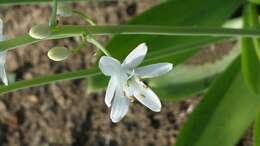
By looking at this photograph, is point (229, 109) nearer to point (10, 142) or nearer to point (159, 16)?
point (159, 16)

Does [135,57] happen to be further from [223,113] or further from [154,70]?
[223,113]

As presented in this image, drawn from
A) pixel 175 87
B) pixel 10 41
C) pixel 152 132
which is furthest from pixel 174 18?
pixel 10 41

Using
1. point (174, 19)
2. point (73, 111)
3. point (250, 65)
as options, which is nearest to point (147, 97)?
point (250, 65)

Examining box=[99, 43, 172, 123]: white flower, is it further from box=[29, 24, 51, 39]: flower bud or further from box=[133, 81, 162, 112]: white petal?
box=[29, 24, 51, 39]: flower bud

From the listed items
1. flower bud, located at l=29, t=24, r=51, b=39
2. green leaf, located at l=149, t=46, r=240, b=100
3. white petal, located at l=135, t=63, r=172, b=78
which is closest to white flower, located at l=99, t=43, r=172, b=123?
white petal, located at l=135, t=63, r=172, b=78

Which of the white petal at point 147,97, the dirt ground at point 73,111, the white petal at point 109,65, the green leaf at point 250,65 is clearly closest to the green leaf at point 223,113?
the green leaf at point 250,65
